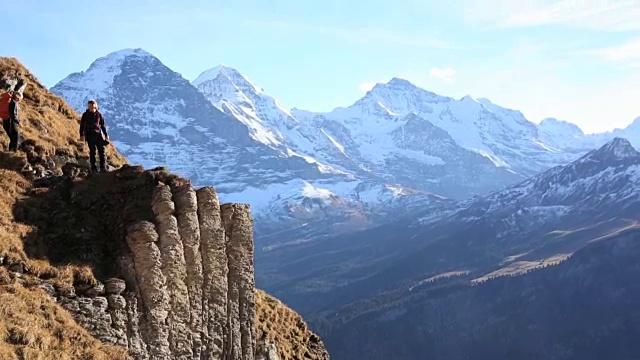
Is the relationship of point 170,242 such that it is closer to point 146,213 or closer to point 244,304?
point 146,213

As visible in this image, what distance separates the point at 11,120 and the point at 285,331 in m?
14.3

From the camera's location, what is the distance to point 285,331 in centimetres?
3097

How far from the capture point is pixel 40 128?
93.5 ft

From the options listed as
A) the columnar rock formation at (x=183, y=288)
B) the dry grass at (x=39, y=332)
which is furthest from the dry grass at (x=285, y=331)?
the dry grass at (x=39, y=332)

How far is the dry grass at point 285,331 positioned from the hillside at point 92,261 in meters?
1.21

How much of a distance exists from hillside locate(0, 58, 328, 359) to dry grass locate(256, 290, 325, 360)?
1.21 metres

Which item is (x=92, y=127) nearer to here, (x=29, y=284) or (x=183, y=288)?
(x=183, y=288)

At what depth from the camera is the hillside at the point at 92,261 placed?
17984 mm

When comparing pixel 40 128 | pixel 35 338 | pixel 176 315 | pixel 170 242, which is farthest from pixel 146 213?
pixel 40 128

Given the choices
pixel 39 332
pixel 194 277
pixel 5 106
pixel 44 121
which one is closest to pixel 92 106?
pixel 5 106

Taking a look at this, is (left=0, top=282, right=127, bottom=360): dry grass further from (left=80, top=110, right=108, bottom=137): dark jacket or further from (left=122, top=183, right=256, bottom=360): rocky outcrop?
(left=80, top=110, right=108, bottom=137): dark jacket

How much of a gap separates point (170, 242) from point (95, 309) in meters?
3.32

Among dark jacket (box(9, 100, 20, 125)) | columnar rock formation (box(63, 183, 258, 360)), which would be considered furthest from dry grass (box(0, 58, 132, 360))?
dark jacket (box(9, 100, 20, 125))

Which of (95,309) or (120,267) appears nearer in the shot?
(95,309)
